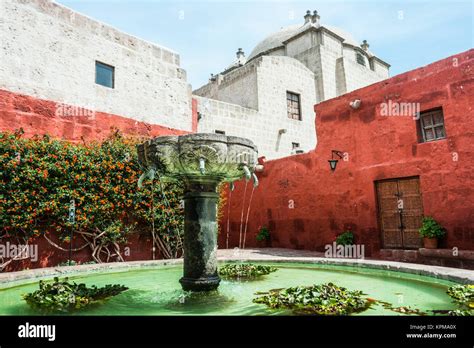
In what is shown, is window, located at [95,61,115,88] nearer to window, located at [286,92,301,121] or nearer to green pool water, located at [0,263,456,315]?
green pool water, located at [0,263,456,315]

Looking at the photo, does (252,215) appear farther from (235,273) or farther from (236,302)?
(236,302)

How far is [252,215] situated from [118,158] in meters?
5.56

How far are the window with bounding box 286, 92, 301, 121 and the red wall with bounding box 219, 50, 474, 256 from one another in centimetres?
594

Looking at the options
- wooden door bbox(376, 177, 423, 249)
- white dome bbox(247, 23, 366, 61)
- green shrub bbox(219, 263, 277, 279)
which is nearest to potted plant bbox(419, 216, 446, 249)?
wooden door bbox(376, 177, 423, 249)

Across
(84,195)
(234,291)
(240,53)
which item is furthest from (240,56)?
(234,291)

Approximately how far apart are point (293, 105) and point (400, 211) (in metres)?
9.70

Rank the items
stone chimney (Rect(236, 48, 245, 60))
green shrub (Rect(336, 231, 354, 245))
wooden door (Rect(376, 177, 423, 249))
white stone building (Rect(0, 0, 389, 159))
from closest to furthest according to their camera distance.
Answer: wooden door (Rect(376, 177, 423, 249))
white stone building (Rect(0, 0, 389, 159))
green shrub (Rect(336, 231, 354, 245))
stone chimney (Rect(236, 48, 245, 60))

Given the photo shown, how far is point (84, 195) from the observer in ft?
21.2

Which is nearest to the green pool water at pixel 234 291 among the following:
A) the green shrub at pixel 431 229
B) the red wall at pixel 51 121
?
the green shrub at pixel 431 229

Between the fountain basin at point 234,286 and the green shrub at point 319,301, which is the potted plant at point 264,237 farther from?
the green shrub at point 319,301

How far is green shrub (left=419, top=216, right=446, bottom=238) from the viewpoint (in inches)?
261

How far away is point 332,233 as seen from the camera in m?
8.83

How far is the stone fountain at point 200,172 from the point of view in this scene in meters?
3.26
